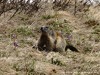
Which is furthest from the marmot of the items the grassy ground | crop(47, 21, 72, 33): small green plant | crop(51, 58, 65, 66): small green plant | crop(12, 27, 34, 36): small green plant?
crop(47, 21, 72, 33): small green plant

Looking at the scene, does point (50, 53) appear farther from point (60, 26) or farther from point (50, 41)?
point (60, 26)

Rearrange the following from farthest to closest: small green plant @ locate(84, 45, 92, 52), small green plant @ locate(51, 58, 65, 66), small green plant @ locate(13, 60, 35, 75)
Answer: small green plant @ locate(84, 45, 92, 52), small green plant @ locate(51, 58, 65, 66), small green plant @ locate(13, 60, 35, 75)

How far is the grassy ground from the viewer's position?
5.46 m

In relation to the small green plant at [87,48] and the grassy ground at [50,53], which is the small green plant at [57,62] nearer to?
the grassy ground at [50,53]

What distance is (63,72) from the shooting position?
558cm

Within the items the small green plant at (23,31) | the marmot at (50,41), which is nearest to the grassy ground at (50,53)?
the small green plant at (23,31)

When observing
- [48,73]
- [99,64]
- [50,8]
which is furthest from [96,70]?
[50,8]

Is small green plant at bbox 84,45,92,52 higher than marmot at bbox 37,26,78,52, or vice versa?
marmot at bbox 37,26,78,52

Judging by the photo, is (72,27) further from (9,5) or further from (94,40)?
(9,5)

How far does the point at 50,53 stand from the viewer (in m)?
6.96

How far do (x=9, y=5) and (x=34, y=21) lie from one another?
114 cm

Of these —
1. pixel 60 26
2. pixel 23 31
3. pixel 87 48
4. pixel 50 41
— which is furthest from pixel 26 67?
pixel 60 26

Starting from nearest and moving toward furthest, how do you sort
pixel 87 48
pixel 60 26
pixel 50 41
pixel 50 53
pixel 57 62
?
1. pixel 57 62
2. pixel 50 53
3. pixel 50 41
4. pixel 87 48
5. pixel 60 26

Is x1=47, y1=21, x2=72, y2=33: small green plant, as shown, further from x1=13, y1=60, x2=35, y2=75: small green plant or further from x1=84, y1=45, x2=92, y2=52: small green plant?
x1=13, y1=60, x2=35, y2=75: small green plant
